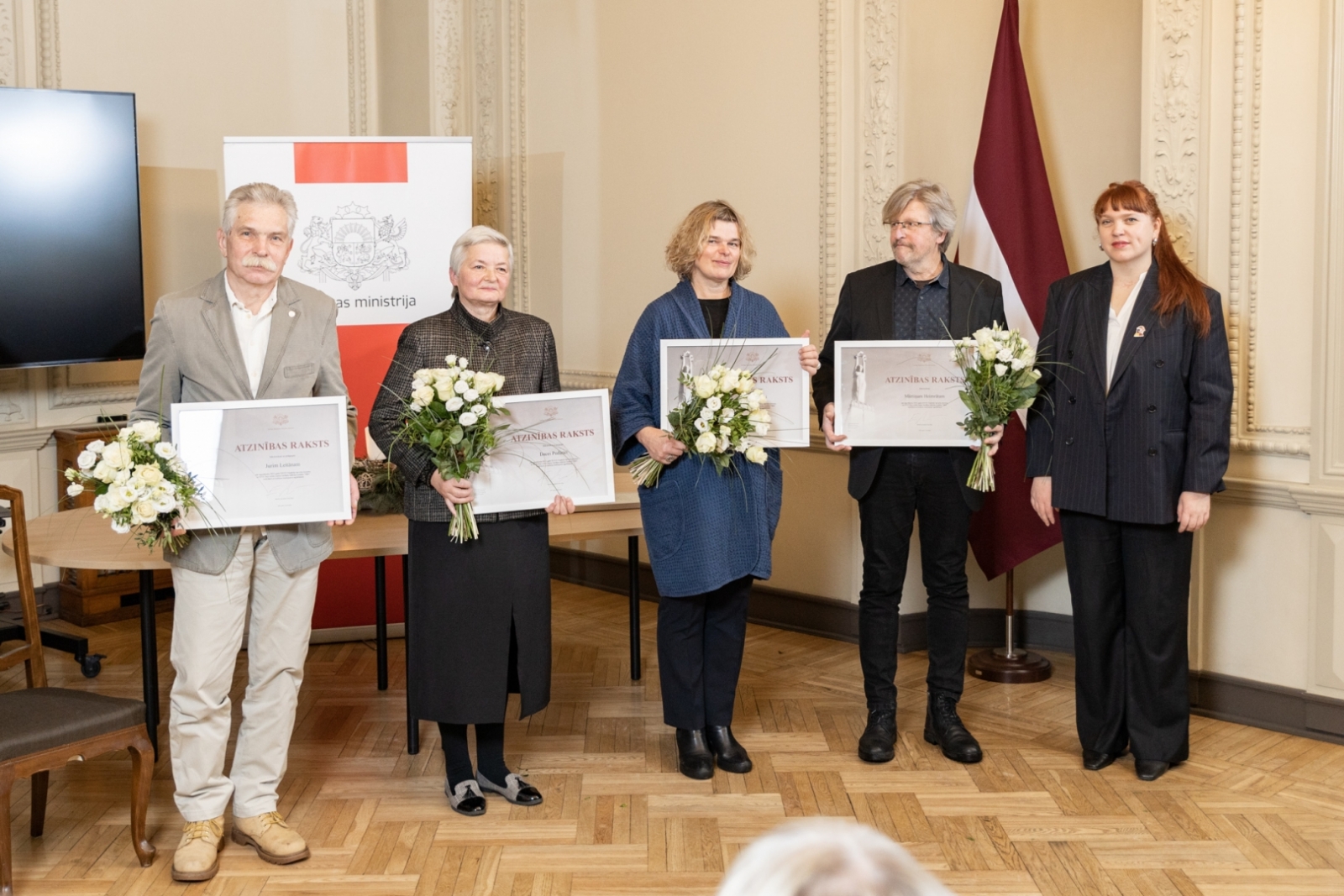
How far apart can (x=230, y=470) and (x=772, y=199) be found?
129 inches

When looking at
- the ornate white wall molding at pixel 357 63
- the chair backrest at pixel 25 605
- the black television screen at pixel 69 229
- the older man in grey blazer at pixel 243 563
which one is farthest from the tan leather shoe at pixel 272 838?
the ornate white wall molding at pixel 357 63

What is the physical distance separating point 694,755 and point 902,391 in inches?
52.3

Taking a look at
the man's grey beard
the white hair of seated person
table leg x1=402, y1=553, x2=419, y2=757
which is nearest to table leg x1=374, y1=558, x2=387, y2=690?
table leg x1=402, y1=553, x2=419, y2=757

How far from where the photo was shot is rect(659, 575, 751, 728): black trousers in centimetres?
393

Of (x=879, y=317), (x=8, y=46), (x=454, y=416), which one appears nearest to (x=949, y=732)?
(x=879, y=317)

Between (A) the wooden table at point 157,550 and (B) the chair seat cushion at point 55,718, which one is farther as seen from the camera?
(A) the wooden table at point 157,550

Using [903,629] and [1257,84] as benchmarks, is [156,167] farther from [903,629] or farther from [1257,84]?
[1257,84]

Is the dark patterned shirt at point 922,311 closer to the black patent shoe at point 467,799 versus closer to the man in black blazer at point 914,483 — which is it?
the man in black blazer at point 914,483

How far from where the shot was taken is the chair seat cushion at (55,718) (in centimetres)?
298

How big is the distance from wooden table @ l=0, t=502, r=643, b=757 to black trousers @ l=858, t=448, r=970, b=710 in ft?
3.29

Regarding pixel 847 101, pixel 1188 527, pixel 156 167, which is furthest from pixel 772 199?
pixel 156 167

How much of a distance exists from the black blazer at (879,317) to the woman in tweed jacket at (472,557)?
101 cm

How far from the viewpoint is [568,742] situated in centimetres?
429

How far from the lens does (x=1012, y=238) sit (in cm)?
499
